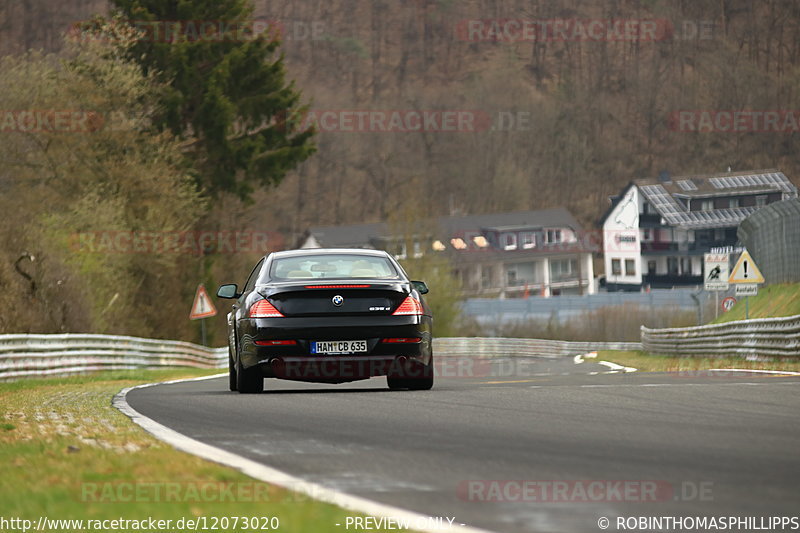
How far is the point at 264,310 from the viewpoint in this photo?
13.2m

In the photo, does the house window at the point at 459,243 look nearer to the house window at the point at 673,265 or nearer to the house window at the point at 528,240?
the house window at the point at 528,240

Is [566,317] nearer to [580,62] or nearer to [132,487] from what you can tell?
[580,62]

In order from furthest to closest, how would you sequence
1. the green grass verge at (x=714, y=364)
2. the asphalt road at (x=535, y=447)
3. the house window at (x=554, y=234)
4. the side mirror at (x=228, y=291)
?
the house window at (x=554, y=234) → the green grass verge at (x=714, y=364) → the side mirror at (x=228, y=291) → the asphalt road at (x=535, y=447)

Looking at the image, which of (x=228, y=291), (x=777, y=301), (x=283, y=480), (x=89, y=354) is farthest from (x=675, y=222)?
(x=283, y=480)

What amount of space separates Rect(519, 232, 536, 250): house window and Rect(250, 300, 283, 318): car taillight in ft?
339

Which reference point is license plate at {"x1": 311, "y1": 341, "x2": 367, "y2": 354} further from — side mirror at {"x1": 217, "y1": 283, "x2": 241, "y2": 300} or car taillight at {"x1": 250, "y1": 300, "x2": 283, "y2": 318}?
side mirror at {"x1": 217, "y1": 283, "x2": 241, "y2": 300}

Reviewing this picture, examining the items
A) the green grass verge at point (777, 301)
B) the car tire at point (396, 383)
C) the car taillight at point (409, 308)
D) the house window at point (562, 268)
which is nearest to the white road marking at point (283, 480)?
the car taillight at point (409, 308)

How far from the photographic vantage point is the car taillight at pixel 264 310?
13.1m

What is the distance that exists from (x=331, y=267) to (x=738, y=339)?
14.0 m

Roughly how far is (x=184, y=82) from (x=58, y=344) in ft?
99.8

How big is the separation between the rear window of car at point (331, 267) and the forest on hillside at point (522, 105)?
73324mm

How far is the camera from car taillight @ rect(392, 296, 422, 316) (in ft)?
43.3

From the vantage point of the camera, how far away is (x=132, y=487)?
6270 mm

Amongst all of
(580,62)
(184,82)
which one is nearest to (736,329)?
(184,82)
